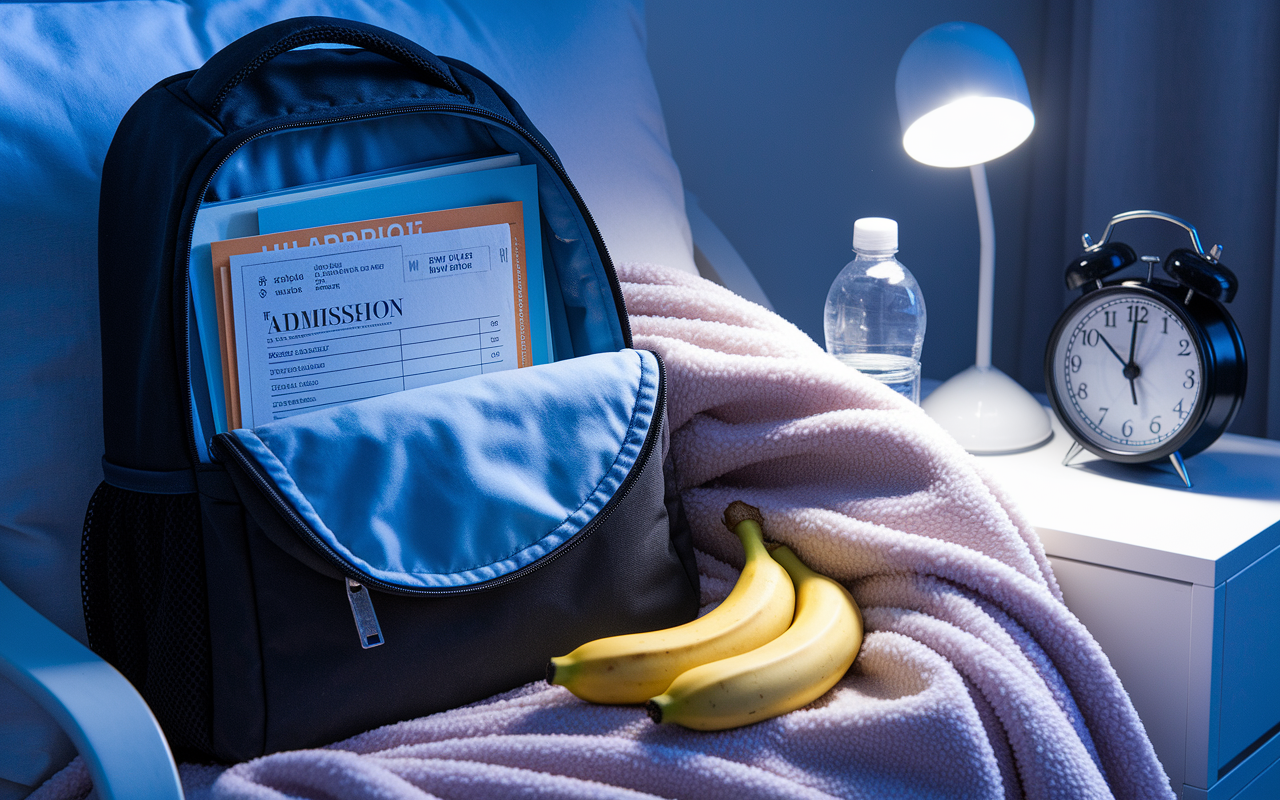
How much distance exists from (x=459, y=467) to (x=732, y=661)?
212 millimetres

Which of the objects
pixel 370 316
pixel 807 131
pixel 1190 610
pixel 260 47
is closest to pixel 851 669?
pixel 1190 610

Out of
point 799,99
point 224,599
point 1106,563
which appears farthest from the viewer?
point 799,99

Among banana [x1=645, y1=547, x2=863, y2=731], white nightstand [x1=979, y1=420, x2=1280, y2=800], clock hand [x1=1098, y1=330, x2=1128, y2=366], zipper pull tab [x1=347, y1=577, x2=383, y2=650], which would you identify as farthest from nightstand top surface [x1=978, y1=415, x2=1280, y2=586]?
zipper pull tab [x1=347, y1=577, x2=383, y2=650]

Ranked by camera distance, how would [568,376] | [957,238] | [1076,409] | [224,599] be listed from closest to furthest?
1. [224,599]
2. [568,376]
3. [1076,409]
4. [957,238]

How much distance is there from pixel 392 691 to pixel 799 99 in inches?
44.5

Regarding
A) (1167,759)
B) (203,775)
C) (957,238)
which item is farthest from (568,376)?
(957,238)

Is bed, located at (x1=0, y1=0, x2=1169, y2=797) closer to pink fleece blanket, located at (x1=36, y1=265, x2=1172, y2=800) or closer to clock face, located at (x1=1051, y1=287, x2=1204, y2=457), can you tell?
pink fleece blanket, located at (x1=36, y1=265, x2=1172, y2=800)

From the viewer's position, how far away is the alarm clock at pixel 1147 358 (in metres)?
0.92

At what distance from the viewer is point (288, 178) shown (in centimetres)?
70

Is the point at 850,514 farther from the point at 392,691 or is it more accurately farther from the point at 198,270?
the point at 198,270

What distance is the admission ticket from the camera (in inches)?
26.1

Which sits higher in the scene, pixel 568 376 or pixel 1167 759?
pixel 568 376

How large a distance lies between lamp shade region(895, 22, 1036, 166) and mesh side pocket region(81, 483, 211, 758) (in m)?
0.77

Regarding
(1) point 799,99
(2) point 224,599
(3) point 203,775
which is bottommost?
(3) point 203,775
